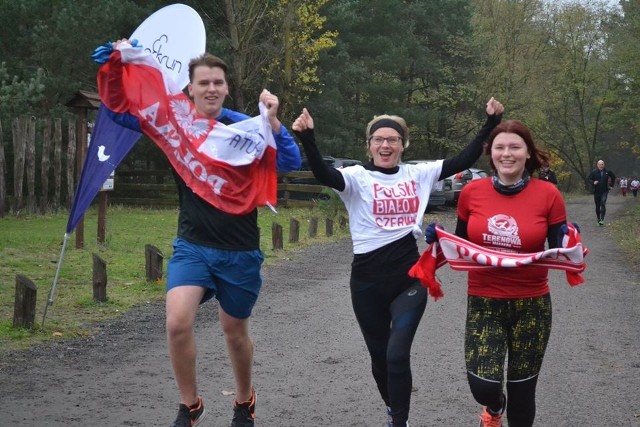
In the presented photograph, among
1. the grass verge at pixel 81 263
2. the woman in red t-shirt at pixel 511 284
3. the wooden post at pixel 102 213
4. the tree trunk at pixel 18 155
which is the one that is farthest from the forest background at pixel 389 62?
the woman in red t-shirt at pixel 511 284

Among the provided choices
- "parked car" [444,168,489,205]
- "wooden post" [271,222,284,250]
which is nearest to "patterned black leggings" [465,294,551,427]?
"wooden post" [271,222,284,250]

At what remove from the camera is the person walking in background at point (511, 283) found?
5008 millimetres

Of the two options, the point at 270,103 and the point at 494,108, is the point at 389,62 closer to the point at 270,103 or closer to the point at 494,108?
the point at 494,108

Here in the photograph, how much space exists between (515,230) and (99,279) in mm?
6623

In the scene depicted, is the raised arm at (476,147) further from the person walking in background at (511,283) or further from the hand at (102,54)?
the hand at (102,54)

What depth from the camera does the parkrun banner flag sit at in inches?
214

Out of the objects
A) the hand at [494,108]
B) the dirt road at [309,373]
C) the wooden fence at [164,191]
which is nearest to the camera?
the hand at [494,108]

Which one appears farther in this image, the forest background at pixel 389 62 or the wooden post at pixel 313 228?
the forest background at pixel 389 62

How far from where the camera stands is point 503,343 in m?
5.05

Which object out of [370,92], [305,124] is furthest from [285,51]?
[305,124]

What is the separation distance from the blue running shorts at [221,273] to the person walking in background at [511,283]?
1242 mm

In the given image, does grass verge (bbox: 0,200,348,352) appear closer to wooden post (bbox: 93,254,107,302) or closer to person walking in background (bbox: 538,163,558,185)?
wooden post (bbox: 93,254,107,302)

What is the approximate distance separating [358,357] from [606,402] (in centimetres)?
230

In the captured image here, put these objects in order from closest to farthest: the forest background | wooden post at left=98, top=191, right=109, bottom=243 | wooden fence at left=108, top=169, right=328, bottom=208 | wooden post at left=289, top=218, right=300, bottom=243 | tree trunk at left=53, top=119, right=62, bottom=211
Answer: wooden post at left=98, top=191, right=109, bottom=243 → wooden post at left=289, top=218, right=300, bottom=243 → tree trunk at left=53, top=119, right=62, bottom=211 → the forest background → wooden fence at left=108, top=169, right=328, bottom=208
